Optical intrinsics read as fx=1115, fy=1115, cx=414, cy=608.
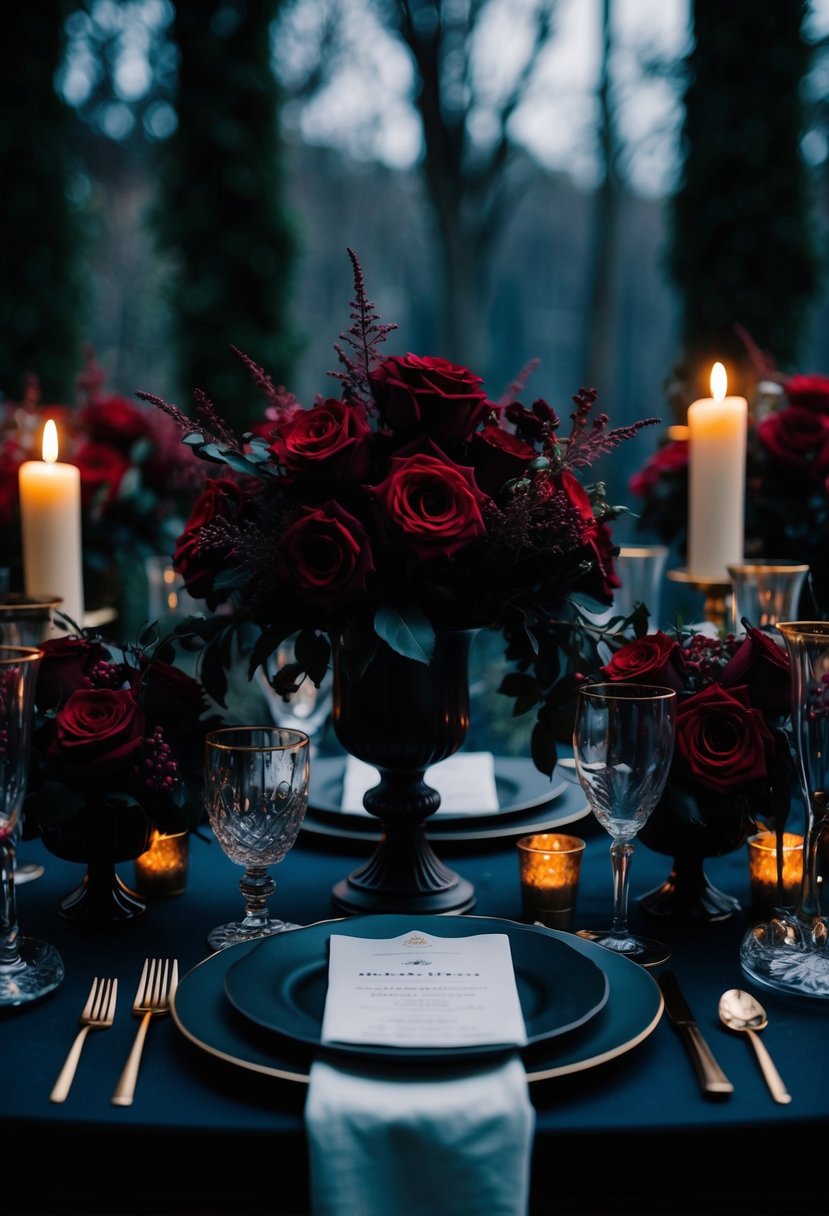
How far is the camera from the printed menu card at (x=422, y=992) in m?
0.76

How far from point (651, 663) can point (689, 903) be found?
0.24 metres

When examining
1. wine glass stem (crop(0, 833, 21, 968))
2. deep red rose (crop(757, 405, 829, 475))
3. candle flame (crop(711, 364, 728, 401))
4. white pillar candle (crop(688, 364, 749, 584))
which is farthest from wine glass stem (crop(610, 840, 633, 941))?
deep red rose (crop(757, 405, 829, 475))

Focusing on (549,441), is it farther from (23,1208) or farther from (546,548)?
(23,1208)

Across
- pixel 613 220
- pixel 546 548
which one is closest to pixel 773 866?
pixel 546 548

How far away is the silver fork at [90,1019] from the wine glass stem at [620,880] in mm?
436

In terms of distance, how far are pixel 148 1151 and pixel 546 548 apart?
0.60 meters

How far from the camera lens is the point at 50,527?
143 cm

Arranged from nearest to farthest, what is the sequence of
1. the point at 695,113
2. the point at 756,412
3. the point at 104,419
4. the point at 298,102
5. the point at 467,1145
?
the point at 467,1145 → the point at 756,412 → the point at 104,419 → the point at 695,113 → the point at 298,102

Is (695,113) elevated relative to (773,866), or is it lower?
elevated

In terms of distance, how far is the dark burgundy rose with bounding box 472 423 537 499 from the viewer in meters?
1.04

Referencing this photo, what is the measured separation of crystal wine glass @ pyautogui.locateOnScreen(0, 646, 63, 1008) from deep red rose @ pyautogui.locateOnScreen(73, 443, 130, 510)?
1156mm

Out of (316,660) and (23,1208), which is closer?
(23,1208)

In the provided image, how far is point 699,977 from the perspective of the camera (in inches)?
37.2

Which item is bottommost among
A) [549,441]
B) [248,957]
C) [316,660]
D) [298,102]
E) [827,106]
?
[248,957]
